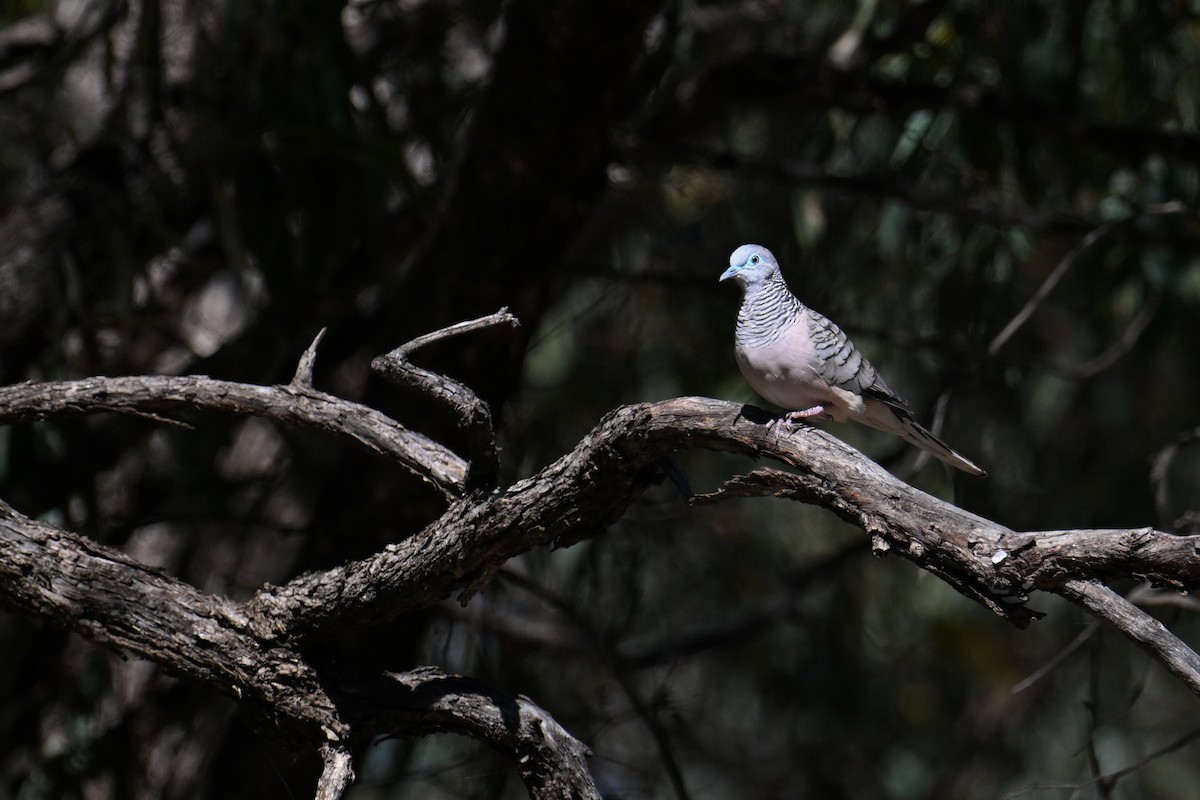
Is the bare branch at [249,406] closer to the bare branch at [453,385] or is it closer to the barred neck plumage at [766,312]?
the bare branch at [453,385]

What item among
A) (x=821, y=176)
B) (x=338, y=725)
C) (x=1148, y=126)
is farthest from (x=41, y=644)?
(x=1148, y=126)

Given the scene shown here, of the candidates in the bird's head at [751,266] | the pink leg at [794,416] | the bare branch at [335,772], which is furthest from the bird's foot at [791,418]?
the bare branch at [335,772]

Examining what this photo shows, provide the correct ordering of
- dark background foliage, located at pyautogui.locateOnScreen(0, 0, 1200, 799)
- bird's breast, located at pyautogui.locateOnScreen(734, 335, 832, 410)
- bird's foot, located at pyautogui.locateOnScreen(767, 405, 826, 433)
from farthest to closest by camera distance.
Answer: dark background foliage, located at pyautogui.locateOnScreen(0, 0, 1200, 799) < bird's breast, located at pyautogui.locateOnScreen(734, 335, 832, 410) < bird's foot, located at pyautogui.locateOnScreen(767, 405, 826, 433)

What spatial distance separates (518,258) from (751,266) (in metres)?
0.97

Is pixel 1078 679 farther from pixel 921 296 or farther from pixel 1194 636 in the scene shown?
pixel 921 296

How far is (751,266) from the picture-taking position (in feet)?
8.91

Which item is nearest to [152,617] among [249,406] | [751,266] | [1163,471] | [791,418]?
[249,406]

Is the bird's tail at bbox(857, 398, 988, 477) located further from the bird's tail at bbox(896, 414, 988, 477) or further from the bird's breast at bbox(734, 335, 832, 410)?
the bird's breast at bbox(734, 335, 832, 410)

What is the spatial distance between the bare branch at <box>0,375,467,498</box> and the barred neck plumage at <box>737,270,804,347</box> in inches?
25.4

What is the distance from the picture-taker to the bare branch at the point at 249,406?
2.32 metres

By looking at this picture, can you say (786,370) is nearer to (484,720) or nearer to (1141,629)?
(484,720)

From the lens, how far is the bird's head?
269 centimetres

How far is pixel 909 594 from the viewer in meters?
6.91

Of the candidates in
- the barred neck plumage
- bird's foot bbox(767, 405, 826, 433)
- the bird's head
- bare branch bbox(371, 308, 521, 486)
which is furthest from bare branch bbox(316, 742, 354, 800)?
the bird's head
